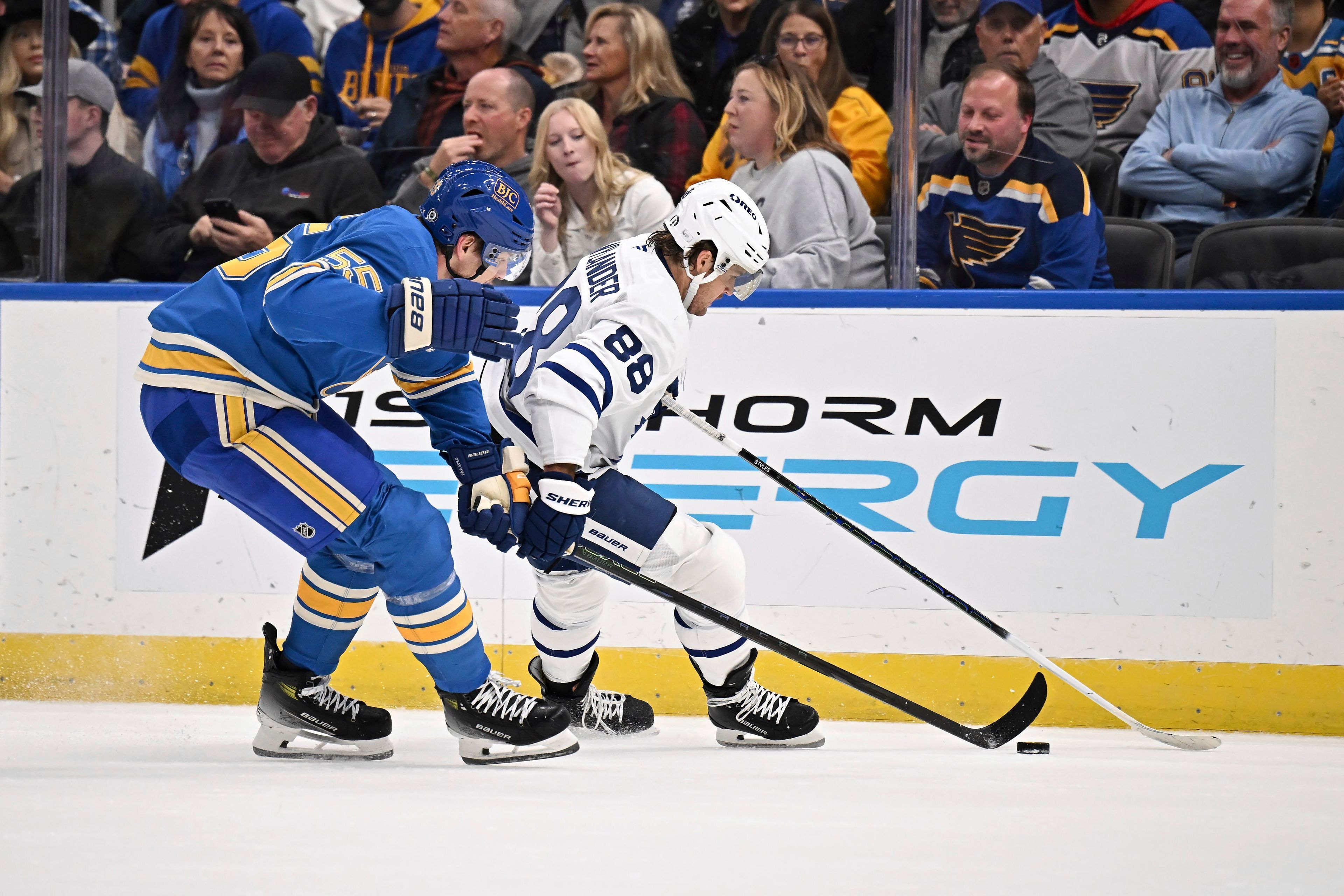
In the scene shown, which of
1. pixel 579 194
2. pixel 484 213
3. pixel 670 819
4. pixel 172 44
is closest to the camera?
pixel 670 819

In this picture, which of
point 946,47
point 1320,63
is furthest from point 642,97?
point 1320,63

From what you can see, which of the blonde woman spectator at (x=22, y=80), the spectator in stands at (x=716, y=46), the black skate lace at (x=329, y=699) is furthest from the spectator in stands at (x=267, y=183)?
the black skate lace at (x=329, y=699)

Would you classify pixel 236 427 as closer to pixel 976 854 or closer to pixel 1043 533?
pixel 976 854

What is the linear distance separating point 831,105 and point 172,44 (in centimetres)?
209

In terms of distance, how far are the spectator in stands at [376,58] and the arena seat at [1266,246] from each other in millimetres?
2252

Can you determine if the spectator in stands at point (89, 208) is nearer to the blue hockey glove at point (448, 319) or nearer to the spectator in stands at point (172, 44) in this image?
the spectator in stands at point (172, 44)

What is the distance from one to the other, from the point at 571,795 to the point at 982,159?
2.17 m

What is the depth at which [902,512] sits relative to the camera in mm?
3330

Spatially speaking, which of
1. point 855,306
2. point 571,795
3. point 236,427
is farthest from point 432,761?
point 855,306

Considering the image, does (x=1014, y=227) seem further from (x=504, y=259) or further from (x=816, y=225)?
(x=504, y=259)

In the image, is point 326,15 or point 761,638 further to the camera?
point 326,15

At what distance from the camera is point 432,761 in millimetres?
2674

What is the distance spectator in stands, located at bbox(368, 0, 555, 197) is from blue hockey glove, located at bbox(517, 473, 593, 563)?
5.43 feet

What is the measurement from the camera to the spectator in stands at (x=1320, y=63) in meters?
3.41
